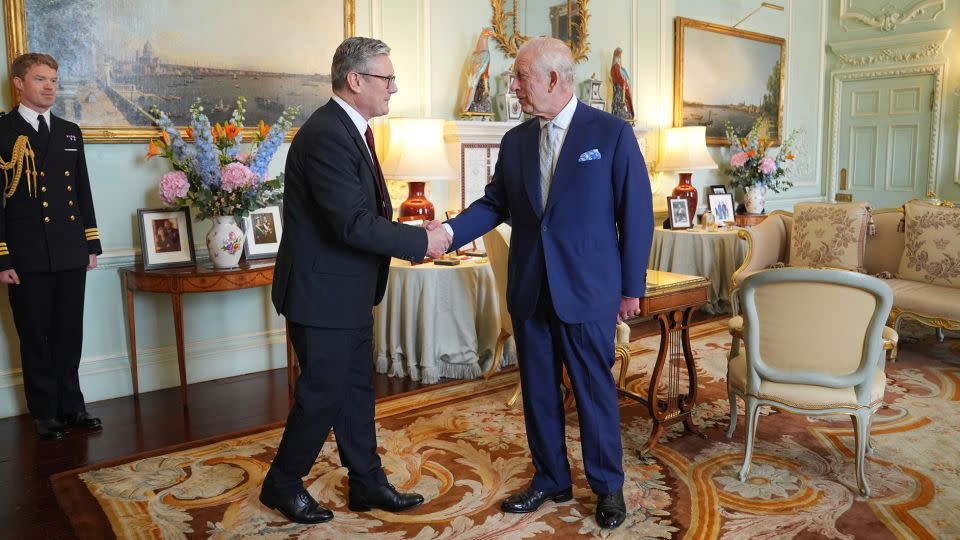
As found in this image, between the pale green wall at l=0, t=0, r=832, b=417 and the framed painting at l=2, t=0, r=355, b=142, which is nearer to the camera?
the framed painting at l=2, t=0, r=355, b=142

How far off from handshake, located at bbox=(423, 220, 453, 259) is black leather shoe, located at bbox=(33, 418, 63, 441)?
7.78 ft

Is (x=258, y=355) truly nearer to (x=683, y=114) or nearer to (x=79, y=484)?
(x=79, y=484)

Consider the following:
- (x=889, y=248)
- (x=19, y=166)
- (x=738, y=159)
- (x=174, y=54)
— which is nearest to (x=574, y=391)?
(x=19, y=166)

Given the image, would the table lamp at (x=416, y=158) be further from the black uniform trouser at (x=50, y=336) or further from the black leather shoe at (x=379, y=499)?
the black leather shoe at (x=379, y=499)

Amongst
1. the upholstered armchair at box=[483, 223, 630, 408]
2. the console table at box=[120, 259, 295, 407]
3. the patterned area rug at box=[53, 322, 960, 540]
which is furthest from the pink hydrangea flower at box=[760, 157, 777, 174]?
the console table at box=[120, 259, 295, 407]

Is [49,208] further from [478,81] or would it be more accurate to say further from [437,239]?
[478,81]

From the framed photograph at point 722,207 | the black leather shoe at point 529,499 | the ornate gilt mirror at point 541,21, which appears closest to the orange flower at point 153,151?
the black leather shoe at point 529,499

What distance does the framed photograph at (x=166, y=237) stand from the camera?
4453 millimetres

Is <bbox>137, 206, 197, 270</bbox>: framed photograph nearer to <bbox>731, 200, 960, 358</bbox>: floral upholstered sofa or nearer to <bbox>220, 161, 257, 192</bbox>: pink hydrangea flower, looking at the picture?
<bbox>220, 161, 257, 192</bbox>: pink hydrangea flower

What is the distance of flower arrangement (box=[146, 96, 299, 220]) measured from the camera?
14.0 feet

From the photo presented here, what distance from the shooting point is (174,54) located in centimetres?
459

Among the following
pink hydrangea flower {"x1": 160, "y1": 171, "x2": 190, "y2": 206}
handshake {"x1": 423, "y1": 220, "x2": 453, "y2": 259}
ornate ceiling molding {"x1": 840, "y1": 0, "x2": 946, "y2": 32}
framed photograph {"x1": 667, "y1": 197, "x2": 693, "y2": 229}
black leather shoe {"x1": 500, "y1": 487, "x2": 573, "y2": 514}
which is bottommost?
black leather shoe {"x1": 500, "y1": 487, "x2": 573, "y2": 514}

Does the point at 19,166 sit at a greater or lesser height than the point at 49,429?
greater

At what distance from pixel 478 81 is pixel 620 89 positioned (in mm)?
1736
